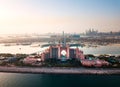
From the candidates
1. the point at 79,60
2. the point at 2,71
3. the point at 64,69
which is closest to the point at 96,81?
the point at 64,69

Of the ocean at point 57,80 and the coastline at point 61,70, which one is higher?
the coastline at point 61,70

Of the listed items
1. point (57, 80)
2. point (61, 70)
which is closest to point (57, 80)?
point (57, 80)

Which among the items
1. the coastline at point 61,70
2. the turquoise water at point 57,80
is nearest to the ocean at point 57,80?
the turquoise water at point 57,80

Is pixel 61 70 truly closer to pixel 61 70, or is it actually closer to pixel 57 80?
pixel 61 70

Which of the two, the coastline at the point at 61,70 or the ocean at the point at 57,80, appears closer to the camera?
the ocean at the point at 57,80

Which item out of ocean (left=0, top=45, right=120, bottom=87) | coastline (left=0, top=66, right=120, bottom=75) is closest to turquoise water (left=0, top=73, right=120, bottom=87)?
ocean (left=0, top=45, right=120, bottom=87)

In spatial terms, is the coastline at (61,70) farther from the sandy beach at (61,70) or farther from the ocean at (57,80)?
the ocean at (57,80)

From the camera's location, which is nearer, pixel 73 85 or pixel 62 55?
pixel 73 85

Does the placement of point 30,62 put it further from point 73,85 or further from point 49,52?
point 73,85
